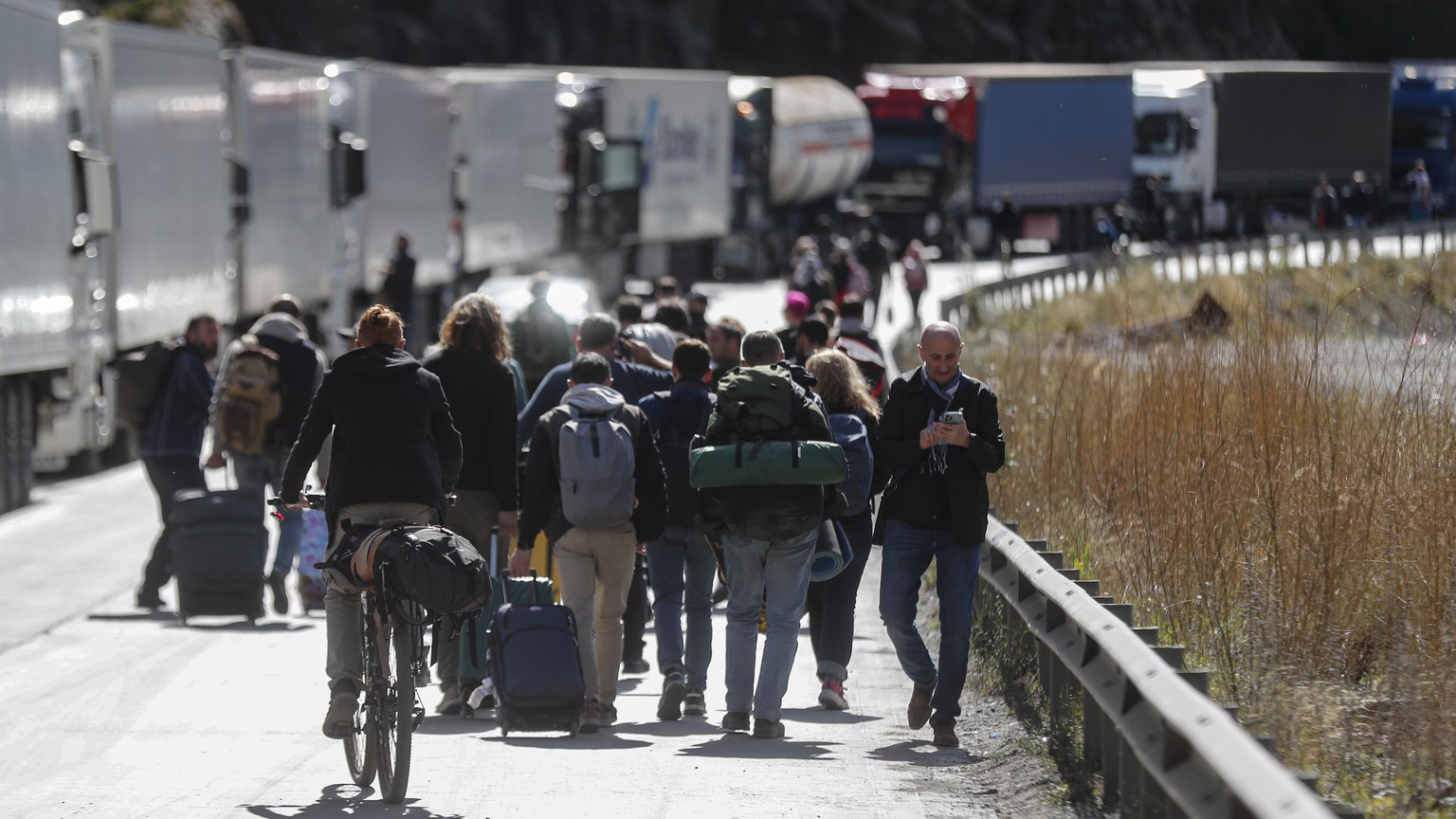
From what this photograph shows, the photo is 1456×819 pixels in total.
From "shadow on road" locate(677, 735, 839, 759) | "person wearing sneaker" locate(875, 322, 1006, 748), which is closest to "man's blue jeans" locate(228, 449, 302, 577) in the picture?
"shadow on road" locate(677, 735, 839, 759)

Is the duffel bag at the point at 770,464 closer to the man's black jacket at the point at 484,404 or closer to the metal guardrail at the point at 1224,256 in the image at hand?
the man's black jacket at the point at 484,404

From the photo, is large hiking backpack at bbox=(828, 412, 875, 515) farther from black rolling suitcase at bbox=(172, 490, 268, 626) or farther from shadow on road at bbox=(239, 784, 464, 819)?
black rolling suitcase at bbox=(172, 490, 268, 626)

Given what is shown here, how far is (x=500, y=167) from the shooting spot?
3434 cm

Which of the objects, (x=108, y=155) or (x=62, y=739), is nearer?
(x=62, y=739)

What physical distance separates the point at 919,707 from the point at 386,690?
2.65 m

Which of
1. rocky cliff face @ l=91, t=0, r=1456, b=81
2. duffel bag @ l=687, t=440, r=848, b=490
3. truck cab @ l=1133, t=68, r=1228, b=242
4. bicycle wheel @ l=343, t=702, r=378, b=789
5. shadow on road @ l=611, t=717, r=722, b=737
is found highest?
rocky cliff face @ l=91, t=0, r=1456, b=81

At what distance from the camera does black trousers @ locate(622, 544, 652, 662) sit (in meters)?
10.9

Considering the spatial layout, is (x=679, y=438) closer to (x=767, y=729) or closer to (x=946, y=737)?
(x=767, y=729)

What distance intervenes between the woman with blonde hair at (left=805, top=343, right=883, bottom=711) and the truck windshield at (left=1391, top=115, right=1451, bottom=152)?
15.1ft

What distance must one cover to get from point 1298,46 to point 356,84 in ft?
49.6

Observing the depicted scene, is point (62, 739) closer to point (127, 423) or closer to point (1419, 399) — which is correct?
point (127, 423)

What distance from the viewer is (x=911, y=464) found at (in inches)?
353

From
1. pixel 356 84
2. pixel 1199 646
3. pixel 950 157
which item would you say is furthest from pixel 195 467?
pixel 950 157

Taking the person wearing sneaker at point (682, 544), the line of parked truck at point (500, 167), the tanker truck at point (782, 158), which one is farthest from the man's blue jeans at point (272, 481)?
the tanker truck at point (782, 158)
